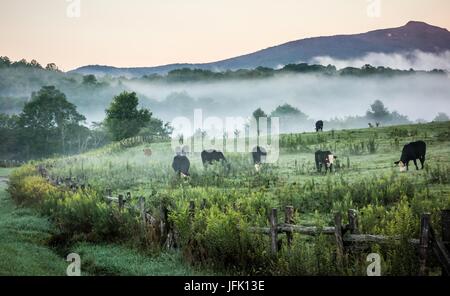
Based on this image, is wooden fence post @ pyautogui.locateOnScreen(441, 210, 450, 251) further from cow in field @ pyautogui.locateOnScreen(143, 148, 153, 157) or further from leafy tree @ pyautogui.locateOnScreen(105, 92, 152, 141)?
cow in field @ pyautogui.locateOnScreen(143, 148, 153, 157)

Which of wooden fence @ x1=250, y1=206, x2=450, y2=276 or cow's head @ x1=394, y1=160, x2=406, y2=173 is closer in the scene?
wooden fence @ x1=250, y1=206, x2=450, y2=276

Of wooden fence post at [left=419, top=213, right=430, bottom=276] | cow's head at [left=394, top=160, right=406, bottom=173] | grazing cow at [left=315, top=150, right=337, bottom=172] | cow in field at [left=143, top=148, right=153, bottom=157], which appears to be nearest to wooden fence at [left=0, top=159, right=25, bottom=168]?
cow in field at [left=143, top=148, right=153, bottom=157]

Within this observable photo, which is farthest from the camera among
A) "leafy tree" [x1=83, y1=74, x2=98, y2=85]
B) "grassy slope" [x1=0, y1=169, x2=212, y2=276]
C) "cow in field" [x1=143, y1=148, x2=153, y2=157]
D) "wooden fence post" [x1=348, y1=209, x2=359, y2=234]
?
"cow in field" [x1=143, y1=148, x2=153, y2=157]

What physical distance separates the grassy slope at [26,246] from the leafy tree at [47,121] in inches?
194

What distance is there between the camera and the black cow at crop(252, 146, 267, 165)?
2181cm

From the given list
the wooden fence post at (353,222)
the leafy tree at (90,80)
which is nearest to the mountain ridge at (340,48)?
the leafy tree at (90,80)

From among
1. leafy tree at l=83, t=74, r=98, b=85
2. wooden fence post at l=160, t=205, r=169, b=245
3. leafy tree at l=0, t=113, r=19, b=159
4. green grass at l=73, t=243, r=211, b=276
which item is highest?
leafy tree at l=83, t=74, r=98, b=85

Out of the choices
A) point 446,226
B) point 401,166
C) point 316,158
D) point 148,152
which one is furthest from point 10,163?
point 446,226

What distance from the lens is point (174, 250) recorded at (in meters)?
11.4

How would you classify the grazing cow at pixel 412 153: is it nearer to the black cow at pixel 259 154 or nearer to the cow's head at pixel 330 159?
the cow's head at pixel 330 159

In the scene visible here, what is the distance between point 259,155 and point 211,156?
2469 millimetres

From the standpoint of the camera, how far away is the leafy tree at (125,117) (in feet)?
77.5

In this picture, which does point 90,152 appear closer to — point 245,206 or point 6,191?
point 6,191
